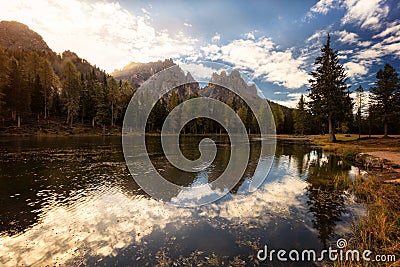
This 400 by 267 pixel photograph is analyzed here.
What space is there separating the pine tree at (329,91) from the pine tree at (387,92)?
38.0 feet

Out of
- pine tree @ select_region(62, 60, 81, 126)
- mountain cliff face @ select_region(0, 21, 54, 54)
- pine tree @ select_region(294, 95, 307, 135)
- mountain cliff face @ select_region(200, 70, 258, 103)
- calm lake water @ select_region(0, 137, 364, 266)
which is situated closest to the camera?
calm lake water @ select_region(0, 137, 364, 266)

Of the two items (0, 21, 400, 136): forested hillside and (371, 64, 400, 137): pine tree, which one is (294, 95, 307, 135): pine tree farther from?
(371, 64, 400, 137): pine tree

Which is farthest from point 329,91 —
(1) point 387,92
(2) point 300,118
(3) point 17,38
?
(3) point 17,38

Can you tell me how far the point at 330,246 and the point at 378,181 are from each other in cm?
1095

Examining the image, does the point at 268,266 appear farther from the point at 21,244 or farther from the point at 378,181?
the point at 378,181

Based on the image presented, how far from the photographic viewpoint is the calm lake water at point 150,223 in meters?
7.28

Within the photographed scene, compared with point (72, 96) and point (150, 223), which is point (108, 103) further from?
point (150, 223)

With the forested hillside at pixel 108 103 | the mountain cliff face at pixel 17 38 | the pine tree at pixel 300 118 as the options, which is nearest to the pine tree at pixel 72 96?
the forested hillside at pixel 108 103

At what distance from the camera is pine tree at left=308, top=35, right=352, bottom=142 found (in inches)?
1741

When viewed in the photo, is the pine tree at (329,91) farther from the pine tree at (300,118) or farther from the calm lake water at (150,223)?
the pine tree at (300,118)

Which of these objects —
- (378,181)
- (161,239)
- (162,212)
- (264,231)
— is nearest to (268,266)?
(264,231)

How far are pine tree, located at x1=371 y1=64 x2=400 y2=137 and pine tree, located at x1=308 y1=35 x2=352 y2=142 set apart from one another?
11584mm

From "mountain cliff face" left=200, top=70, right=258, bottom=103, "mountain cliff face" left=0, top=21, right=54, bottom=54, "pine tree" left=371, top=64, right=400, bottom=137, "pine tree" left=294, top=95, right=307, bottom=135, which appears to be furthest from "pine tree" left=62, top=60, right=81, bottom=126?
"mountain cliff face" left=0, top=21, right=54, bottom=54

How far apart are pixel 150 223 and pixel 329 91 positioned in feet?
156
